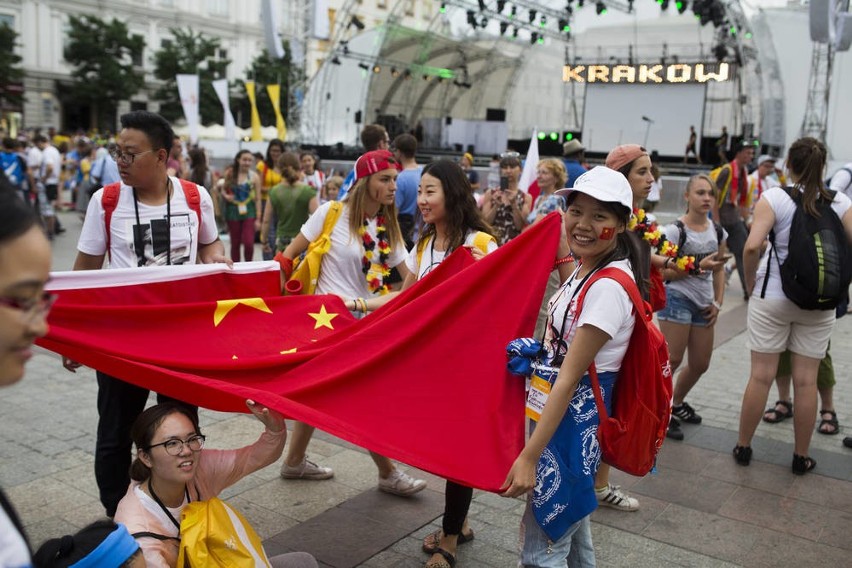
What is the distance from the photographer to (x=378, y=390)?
3.15 m

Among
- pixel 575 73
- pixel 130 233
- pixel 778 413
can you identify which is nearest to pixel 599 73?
pixel 575 73

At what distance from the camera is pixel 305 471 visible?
4770mm

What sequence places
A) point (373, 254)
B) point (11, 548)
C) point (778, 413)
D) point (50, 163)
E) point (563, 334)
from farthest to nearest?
point (50, 163)
point (778, 413)
point (373, 254)
point (563, 334)
point (11, 548)

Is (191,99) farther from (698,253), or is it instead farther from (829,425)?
(829,425)

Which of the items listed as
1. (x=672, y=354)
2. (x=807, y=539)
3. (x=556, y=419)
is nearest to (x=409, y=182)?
(x=672, y=354)

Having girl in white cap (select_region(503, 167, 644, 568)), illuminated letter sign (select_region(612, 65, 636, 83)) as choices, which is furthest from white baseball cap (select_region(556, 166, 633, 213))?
illuminated letter sign (select_region(612, 65, 636, 83))

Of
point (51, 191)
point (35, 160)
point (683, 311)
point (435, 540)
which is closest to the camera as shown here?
point (435, 540)

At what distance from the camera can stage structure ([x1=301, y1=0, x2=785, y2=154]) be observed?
29422 mm

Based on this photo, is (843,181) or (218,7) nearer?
(843,181)

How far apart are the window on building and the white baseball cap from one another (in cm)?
7010

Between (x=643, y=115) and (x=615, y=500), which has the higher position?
(x=643, y=115)

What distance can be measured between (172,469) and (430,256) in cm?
177

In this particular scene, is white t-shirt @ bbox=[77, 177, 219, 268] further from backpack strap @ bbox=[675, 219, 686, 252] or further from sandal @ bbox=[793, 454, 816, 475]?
sandal @ bbox=[793, 454, 816, 475]

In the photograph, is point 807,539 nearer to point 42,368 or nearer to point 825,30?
point 42,368
